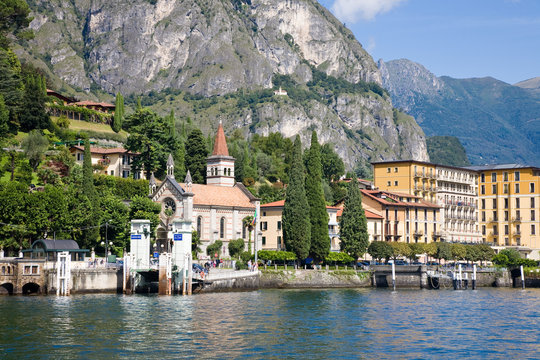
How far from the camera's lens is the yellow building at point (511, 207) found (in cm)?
14325

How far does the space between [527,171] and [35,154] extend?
3776 inches

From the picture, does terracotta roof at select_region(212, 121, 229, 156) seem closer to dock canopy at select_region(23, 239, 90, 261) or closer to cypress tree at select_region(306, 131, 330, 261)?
cypress tree at select_region(306, 131, 330, 261)

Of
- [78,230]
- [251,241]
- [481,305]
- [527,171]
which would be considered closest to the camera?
[481,305]

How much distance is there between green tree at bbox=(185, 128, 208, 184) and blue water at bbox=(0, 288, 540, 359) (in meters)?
57.3

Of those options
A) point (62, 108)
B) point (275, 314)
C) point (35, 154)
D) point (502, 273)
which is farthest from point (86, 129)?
point (275, 314)

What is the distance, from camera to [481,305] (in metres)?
74.3

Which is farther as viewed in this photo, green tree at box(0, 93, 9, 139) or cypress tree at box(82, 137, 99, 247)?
green tree at box(0, 93, 9, 139)

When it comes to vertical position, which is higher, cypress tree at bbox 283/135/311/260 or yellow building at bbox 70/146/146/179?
yellow building at bbox 70/146/146/179

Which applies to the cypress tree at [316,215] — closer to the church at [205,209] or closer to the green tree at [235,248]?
the church at [205,209]

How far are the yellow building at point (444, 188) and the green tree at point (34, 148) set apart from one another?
70.1 metres

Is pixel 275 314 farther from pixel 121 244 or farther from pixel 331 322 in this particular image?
pixel 121 244

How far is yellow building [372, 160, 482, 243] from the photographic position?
142875 millimetres

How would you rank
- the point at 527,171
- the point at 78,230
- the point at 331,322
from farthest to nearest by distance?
the point at 527,171 < the point at 78,230 < the point at 331,322

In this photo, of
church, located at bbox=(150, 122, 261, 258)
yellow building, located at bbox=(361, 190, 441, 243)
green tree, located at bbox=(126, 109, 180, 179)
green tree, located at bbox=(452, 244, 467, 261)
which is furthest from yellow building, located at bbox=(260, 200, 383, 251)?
green tree, located at bbox=(126, 109, 180, 179)
